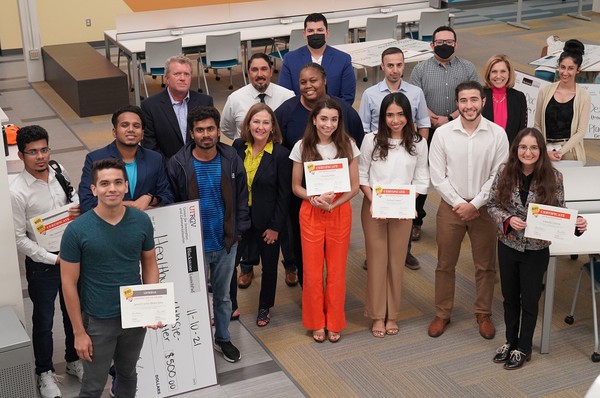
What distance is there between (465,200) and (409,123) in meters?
0.58

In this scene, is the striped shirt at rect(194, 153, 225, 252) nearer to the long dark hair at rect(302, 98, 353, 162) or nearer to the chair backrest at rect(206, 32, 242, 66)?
the long dark hair at rect(302, 98, 353, 162)

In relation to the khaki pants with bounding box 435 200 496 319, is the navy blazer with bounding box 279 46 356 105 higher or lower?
higher

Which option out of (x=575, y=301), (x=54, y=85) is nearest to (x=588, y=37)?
(x=54, y=85)

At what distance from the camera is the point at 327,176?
495 cm

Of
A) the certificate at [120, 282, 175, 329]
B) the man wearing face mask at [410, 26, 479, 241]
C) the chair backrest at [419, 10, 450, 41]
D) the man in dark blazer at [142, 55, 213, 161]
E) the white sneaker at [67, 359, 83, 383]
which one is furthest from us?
the chair backrest at [419, 10, 450, 41]

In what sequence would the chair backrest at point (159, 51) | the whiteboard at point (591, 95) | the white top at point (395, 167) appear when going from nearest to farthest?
the white top at point (395, 167), the whiteboard at point (591, 95), the chair backrest at point (159, 51)

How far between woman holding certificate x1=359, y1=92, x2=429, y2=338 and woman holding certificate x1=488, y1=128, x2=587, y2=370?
0.55 meters

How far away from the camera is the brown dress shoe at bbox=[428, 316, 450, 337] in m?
5.38

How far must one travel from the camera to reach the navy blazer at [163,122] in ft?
17.6

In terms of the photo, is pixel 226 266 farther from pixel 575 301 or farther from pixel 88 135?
pixel 88 135

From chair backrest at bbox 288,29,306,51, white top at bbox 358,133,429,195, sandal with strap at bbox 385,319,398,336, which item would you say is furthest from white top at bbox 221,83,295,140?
chair backrest at bbox 288,29,306,51

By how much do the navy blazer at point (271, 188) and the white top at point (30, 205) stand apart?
117 centimetres

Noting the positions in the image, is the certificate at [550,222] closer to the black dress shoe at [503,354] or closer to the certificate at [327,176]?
the black dress shoe at [503,354]

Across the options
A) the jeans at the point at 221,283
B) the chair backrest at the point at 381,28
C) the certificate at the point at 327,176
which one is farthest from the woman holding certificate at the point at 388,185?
the chair backrest at the point at 381,28
